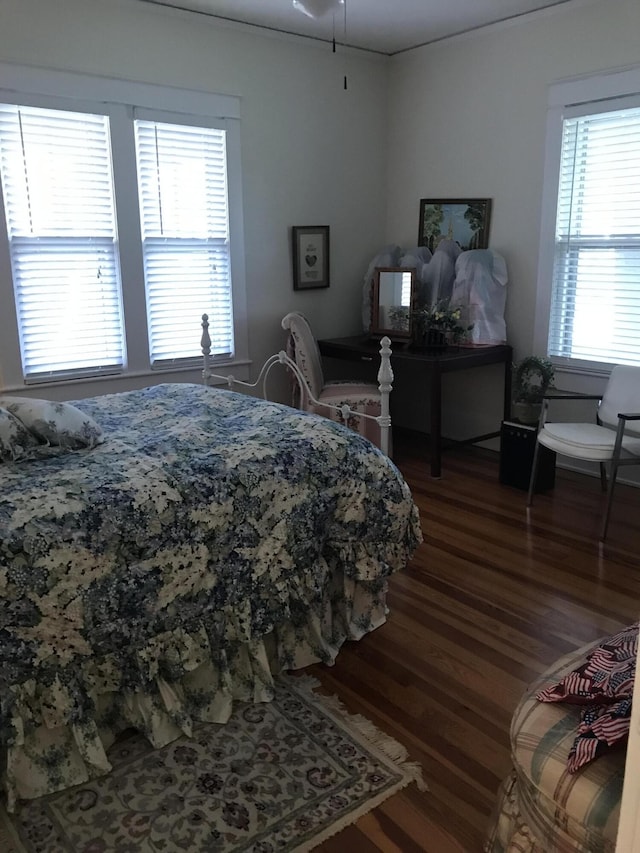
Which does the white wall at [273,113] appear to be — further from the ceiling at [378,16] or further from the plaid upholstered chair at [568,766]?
the plaid upholstered chair at [568,766]

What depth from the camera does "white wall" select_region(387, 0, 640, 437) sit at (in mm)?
3936

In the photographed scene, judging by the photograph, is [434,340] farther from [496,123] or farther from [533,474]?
[496,123]

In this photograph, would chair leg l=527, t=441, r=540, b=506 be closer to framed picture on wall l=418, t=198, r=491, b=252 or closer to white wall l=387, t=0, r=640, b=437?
white wall l=387, t=0, r=640, b=437

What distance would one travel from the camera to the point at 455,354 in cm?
428

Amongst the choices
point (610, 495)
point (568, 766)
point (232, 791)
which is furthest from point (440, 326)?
point (568, 766)

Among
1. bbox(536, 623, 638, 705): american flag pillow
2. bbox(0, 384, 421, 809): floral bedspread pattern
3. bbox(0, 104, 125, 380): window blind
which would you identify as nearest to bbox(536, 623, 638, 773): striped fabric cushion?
bbox(536, 623, 638, 705): american flag pillow

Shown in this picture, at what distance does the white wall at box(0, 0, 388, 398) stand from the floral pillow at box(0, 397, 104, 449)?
5.35 ft

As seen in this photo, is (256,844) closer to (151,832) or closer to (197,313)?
(151,832)

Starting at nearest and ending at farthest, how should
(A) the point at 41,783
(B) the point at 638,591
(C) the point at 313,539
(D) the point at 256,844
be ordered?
(D) the point at 256,844 → (A) the point at 41,783 → (C) the point at 313,539 → (B) the point at 638,591

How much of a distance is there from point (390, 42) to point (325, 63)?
0.46 metres

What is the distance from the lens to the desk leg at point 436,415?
13.6ft

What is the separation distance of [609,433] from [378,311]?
1844 millimetres

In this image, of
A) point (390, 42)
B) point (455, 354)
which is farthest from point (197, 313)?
point (390, 42)

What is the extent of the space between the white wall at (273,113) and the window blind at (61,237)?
9.6 inches
